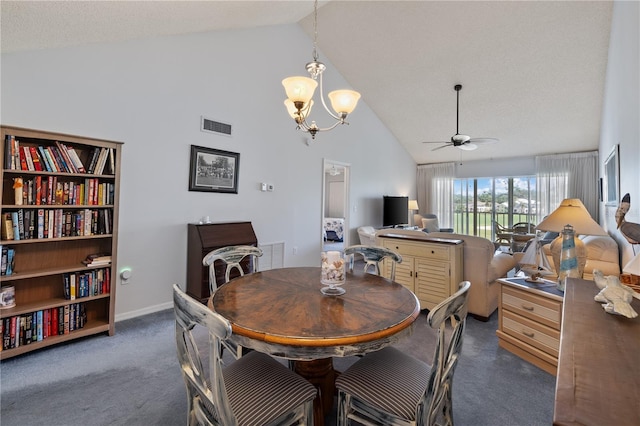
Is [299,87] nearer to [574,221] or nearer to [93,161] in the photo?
[93,161]

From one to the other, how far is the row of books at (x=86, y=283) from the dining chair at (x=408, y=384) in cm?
235

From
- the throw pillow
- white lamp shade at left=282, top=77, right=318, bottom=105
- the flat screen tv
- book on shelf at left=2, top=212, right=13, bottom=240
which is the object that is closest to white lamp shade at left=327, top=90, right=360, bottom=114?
white lamp shade at left=282, top=77, right=318, bottom=105

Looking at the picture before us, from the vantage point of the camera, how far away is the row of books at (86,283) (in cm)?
240

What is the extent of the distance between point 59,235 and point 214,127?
1949mm

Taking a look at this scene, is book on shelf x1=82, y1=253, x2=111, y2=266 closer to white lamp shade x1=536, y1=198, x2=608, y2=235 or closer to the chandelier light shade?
the chandelier light shade

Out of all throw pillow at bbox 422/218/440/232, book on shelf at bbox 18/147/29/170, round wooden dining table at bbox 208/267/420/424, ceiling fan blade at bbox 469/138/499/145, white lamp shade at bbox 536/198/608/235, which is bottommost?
round wooden dining table at bbox 208/267/420/424

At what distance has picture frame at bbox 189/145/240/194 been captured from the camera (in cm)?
344

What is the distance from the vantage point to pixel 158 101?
312cm

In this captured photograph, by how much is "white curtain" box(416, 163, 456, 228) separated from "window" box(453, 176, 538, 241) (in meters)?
0.23

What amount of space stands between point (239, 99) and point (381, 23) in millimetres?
2474

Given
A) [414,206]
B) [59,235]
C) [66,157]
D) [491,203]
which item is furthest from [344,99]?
[491,203]

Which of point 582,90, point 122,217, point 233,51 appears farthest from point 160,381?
point 582,90

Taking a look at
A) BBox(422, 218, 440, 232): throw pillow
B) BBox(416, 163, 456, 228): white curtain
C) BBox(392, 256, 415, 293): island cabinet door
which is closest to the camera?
BBox(392, 256, 415, 293): island cabinet door

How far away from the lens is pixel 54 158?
7.54 ft
